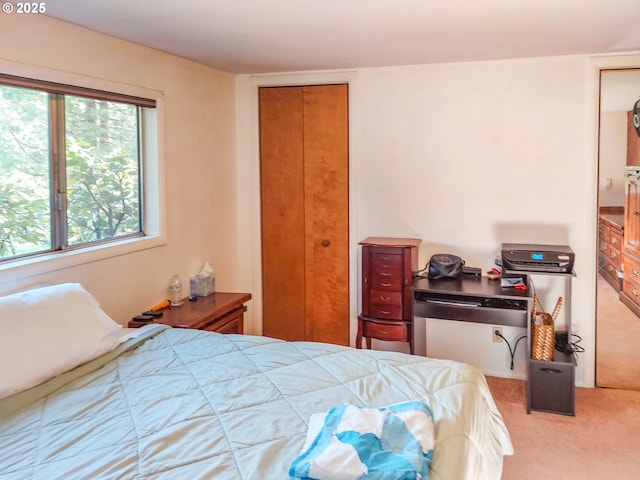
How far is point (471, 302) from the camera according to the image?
3.25 m

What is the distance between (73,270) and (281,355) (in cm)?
118

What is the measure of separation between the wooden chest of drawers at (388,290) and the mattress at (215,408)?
1.14 metres

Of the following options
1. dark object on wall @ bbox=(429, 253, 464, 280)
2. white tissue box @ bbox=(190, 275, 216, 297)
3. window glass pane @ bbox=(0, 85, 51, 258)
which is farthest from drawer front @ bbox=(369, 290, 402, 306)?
window glass pane @ bbox=(0, 85, 51, 258)

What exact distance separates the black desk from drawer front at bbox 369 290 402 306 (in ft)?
0.38

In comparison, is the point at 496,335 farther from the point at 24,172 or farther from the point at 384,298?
the point at 24,172

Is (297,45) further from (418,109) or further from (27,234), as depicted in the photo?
(27,234)

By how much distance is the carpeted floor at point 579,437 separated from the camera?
2520mm

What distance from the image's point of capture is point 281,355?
2221mm

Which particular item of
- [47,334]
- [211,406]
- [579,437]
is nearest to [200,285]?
[47,334]

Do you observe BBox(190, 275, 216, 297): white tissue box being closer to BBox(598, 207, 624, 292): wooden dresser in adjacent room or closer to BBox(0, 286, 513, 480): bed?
BBox(0, 286, 513, 480): bed

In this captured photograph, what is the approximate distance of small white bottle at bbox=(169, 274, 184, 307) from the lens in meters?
3.22

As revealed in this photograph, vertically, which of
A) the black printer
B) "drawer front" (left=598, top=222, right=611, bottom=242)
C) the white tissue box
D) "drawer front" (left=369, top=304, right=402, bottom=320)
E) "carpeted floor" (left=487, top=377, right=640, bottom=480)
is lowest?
"carpeted floor" (left=487, top=377, right=640, bottom=480)

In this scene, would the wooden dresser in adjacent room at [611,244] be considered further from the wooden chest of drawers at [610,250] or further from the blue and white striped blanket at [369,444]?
the blue and white striped blanket at [369,444]

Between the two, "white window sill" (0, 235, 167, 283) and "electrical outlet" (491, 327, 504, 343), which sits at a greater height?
"white window sill" (0, 235, 167, 283)
